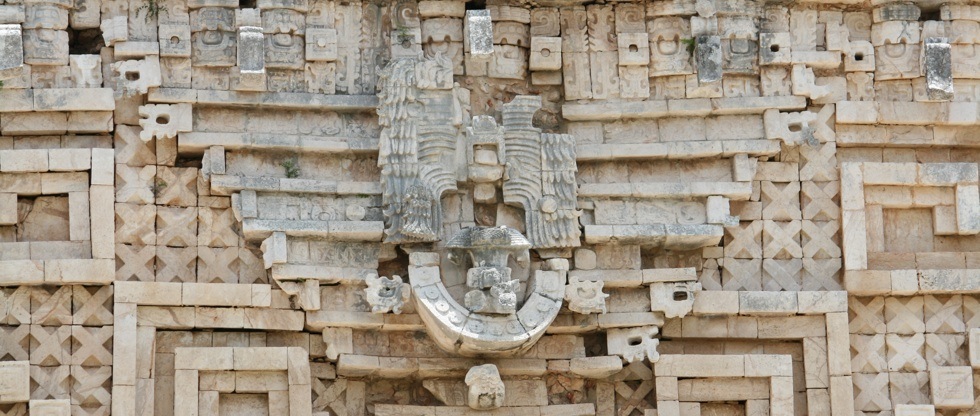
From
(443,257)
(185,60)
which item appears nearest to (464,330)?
(443,257)

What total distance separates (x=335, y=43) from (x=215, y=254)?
2.22 meters

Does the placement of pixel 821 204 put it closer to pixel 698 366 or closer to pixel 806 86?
pixel 806 86

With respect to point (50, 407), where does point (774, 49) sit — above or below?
above

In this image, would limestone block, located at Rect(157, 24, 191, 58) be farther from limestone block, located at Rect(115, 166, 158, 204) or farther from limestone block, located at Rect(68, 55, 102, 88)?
limestone block, located at Rect(115, 166, 158, 204)

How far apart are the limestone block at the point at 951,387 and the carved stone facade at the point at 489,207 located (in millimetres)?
28

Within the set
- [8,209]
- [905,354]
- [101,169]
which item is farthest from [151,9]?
[905,354]

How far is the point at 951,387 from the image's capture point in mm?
18484

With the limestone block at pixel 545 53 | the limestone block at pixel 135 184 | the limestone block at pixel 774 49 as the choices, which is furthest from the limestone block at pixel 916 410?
the limestone block at pixel 135 184

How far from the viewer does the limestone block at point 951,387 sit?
1844 cm

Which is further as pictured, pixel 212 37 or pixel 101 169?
pixel 212 37

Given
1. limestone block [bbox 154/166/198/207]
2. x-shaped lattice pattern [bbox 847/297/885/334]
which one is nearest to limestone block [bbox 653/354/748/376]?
x-shaped lattice pattern [bbox 847/297/885/334]

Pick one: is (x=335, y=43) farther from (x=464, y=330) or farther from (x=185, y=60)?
(x=464, y=330)

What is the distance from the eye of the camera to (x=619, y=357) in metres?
18.3

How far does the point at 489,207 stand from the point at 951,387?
4493mm
